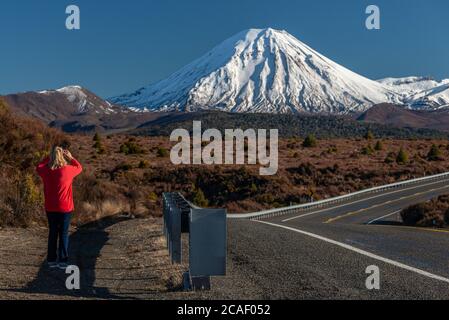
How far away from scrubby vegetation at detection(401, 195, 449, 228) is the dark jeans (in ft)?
58.6

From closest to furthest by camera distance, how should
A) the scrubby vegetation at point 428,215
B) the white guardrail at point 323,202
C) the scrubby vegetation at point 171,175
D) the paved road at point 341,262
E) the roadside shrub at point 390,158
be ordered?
the paved road at point 341,262
the scrubby vegetation at point 171,175
the scrubby vegetation at point 428,215
the white guardrail at point 323,202
the roadside shrub at point 390,158

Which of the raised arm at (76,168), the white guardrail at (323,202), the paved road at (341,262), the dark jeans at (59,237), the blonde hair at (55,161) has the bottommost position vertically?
the white guardrail at (323,202)

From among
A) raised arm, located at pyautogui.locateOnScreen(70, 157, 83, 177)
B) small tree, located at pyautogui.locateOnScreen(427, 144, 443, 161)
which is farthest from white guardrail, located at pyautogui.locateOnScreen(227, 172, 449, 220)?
raised arm, located at pyautogui.locateOnScreen(70, 157, 83, 177)

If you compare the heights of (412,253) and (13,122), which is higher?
(13,122)

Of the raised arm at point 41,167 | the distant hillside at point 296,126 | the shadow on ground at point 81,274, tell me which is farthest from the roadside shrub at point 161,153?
the distant hillside at point 296,126

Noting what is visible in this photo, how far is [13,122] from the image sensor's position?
17.0 m

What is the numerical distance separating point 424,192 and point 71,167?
36988mm

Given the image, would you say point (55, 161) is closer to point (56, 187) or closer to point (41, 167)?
point (41, 167)

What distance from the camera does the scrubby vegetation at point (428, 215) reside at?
2442cm

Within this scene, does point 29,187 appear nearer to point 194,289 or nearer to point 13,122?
point 13,122

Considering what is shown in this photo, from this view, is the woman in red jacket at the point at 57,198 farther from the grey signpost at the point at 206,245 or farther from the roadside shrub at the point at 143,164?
the roadside shrub at the point at 143,164

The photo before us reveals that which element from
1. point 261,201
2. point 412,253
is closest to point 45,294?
point 412,253

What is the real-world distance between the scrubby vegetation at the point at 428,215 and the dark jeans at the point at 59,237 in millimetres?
17870

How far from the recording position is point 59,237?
28.2 ft
